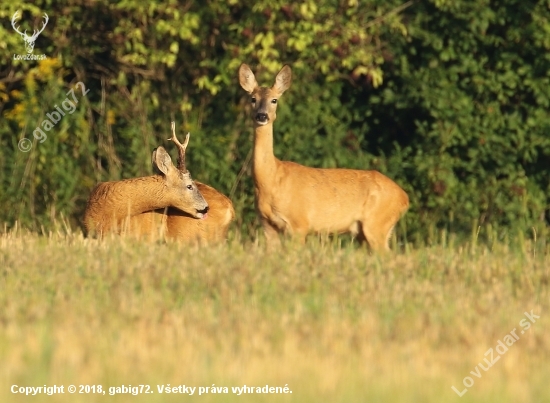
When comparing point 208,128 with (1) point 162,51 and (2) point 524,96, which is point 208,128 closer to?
(1) point 162,51

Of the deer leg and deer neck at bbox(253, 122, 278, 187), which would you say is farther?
the deer leg

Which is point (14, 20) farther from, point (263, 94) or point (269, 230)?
point (269, 230)

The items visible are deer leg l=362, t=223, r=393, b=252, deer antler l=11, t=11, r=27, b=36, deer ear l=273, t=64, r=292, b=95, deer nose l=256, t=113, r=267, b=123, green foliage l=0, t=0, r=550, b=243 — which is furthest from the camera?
green foliage l=0, t=0, r=550, b=243

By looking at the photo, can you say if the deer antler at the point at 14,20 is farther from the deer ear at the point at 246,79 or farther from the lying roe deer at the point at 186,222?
the lying roe deer at the point at 186,222

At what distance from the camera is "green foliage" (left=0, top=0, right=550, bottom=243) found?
13.0m

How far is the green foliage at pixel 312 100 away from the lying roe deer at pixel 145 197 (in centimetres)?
222

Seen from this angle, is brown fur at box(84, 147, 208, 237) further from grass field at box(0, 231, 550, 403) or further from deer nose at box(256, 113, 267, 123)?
grass field at box(0, 231, 550, 403)

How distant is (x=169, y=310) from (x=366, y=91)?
7858 millimetres

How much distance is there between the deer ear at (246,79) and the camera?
11.8m

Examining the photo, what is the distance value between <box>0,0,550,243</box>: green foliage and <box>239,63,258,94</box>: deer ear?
0.92 m

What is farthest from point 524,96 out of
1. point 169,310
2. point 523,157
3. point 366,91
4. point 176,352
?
point 176,352

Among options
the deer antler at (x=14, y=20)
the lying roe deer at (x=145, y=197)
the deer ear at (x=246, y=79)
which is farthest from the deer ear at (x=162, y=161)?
the deer antler at (x=14, y=20)

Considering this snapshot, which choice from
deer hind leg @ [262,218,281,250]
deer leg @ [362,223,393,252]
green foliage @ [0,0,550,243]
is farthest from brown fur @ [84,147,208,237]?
green foliage @ [0,0,550,243]

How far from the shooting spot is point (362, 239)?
11.2 m
